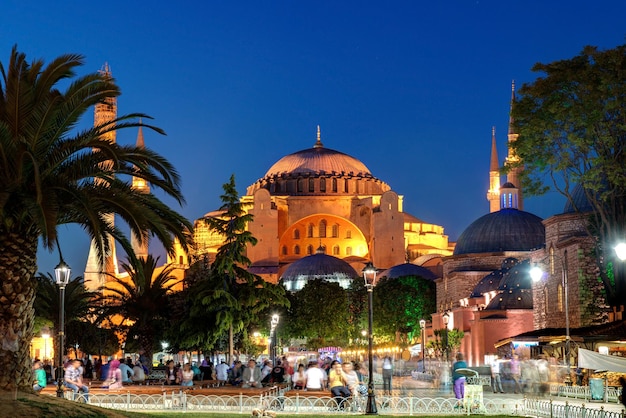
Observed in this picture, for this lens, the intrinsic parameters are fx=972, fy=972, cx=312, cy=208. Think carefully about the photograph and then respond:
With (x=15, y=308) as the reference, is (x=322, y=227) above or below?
above

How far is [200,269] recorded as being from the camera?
153ft

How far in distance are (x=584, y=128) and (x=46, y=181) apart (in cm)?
1812

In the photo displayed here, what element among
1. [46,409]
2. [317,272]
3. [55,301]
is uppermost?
[317,272]

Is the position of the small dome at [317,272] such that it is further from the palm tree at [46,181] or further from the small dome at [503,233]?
the palm tree at [46,181]

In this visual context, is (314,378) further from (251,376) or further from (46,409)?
(46,409)

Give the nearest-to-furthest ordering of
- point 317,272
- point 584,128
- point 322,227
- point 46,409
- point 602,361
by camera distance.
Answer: point 46,409
point 602,361
point 584,128
point 317,272
point 322,227

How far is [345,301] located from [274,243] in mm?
19295

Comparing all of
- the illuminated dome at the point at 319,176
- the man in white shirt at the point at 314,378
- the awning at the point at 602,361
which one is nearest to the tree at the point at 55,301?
the man in white shirt at the point at 314,378

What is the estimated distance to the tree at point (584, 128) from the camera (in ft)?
84.9

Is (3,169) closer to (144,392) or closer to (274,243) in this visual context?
(144,392)

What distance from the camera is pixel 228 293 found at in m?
31.8

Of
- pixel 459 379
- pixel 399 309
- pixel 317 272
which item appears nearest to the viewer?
pixel 459 379

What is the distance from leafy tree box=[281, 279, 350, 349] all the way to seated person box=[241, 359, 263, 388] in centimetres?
4501

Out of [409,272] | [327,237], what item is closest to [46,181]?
[409,272]
